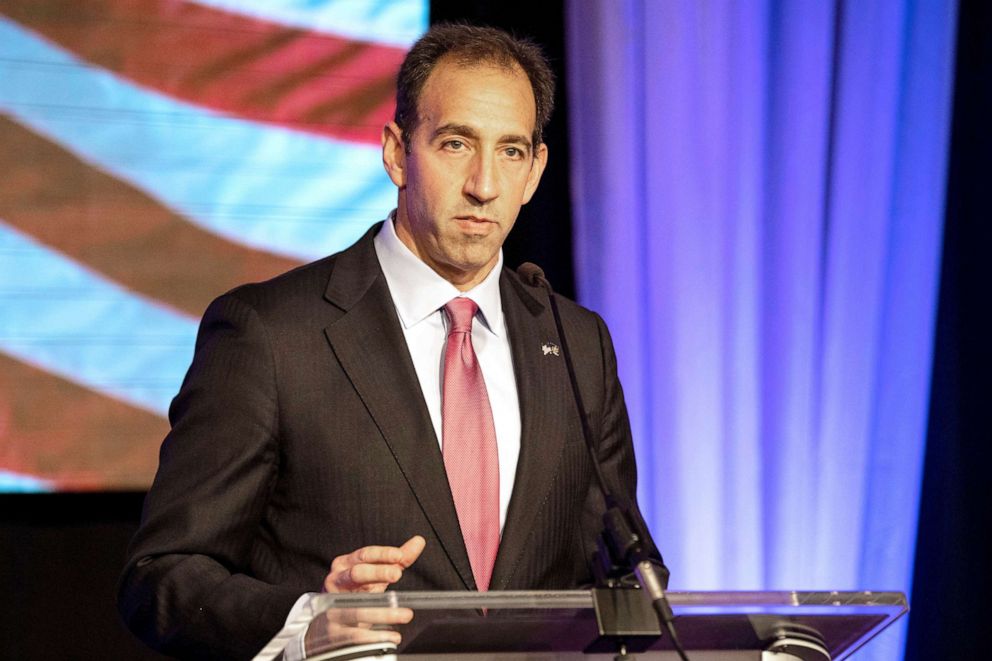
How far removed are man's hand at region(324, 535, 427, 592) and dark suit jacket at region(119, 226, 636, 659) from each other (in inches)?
15.8

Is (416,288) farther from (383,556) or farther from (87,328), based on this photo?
(87,328)

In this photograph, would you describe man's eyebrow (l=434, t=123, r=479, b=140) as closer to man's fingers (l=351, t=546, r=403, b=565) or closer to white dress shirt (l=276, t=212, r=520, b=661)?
white dress shirt (l=276, t=212, r=520, b=661)

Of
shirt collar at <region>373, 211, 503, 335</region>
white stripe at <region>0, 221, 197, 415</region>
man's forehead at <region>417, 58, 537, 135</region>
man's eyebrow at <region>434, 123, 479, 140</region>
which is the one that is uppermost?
man's forehead at <region>417, 58, 537, 135</region>

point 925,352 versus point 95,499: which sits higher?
point 925,352

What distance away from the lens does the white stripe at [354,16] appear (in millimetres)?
3092

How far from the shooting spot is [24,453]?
111 inches

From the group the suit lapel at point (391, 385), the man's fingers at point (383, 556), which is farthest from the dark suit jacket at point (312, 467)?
the man's fingers at point (383, 556)

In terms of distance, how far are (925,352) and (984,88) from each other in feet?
2.43

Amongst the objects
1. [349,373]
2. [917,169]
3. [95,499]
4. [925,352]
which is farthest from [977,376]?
[95,499]

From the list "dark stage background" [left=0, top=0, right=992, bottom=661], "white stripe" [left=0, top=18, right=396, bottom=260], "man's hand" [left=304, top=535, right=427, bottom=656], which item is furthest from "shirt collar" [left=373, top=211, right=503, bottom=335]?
"dark stage background" [left=0, top=0, right=992, bottom=661]

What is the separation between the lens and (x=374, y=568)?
1.37 m

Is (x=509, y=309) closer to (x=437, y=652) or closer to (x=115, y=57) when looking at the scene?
(x=437, y=652)

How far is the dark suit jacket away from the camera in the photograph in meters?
1.89

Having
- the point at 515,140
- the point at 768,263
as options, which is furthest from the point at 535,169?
the point at 768,263
